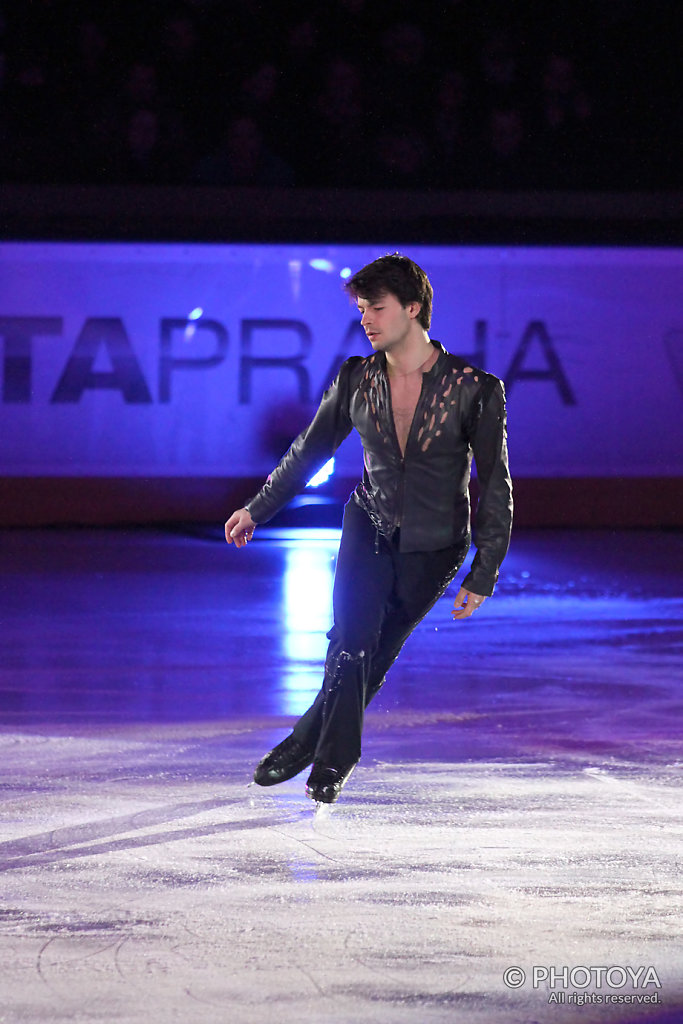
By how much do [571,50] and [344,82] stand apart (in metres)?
2.96

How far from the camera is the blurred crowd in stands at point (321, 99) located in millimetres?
16953

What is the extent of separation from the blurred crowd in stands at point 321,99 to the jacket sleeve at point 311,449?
41.4 ft

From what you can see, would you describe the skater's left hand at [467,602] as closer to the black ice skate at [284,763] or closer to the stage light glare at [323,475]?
the black ice skate at [284,763]

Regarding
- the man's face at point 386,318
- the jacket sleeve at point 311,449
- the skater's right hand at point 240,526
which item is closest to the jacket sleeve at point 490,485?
the man's face at point 386,318

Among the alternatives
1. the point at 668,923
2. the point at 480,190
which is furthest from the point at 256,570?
the point at 668,923

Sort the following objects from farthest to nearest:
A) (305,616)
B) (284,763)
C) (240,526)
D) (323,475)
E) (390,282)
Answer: (323,475)
(305,616)
(284,763)
(240,526)
(390,282)

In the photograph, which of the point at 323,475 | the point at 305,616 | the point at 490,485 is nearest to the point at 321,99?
the point at 323,475

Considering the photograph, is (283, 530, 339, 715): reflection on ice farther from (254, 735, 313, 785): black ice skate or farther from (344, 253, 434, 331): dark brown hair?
(344, 253, 434, 331): dark brown hair

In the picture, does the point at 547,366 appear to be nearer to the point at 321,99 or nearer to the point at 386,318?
the point at 321,99

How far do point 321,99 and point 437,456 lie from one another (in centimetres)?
1350

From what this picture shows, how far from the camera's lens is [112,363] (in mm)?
16750

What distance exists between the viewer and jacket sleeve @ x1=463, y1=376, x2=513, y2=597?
435 cm

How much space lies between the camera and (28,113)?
1702 cm

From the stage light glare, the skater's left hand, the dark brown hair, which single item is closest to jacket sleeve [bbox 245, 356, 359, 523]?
the dark brown hair
